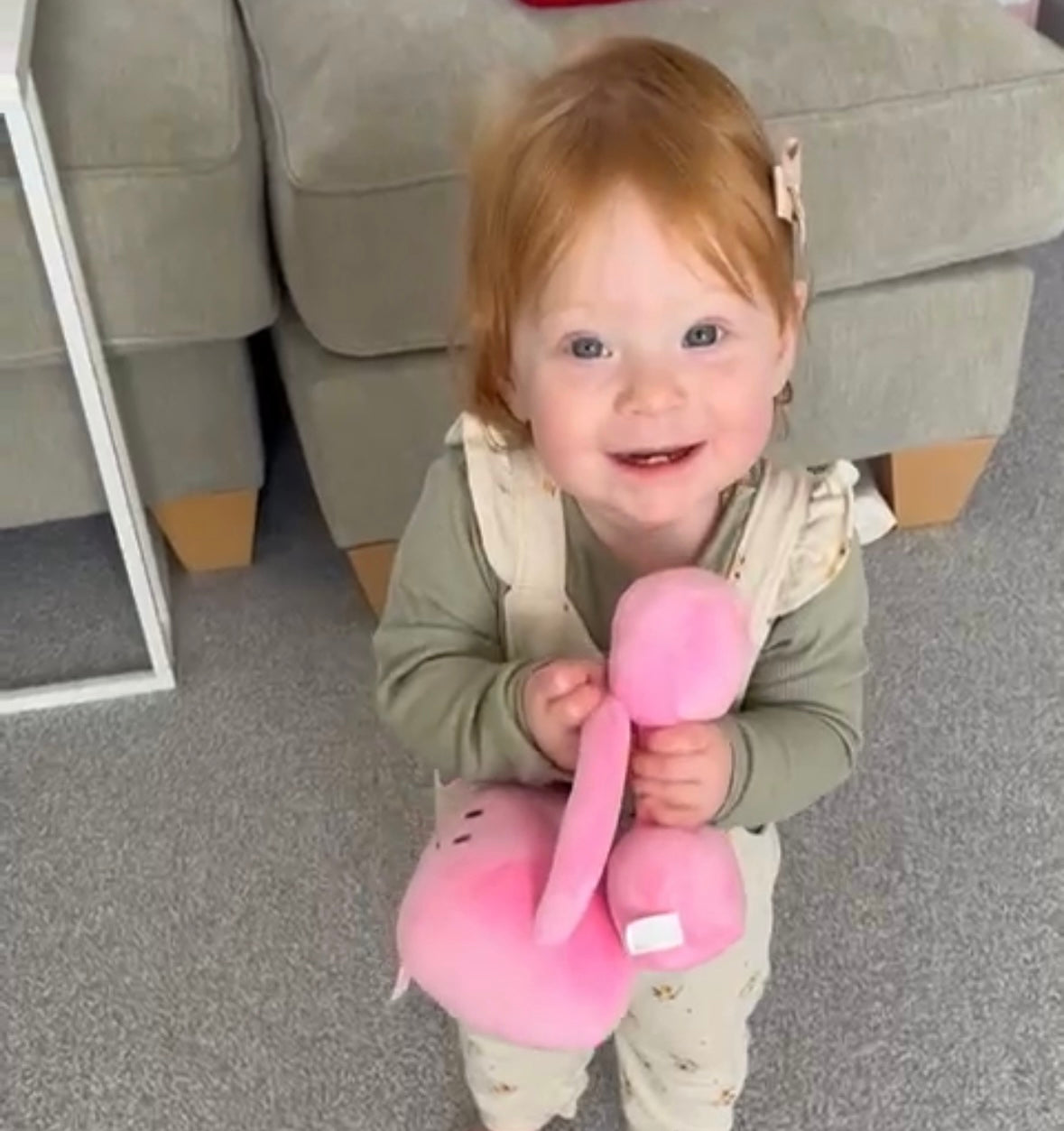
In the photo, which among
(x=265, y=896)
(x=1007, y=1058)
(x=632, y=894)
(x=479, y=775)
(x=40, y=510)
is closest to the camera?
(x=632, y=894)

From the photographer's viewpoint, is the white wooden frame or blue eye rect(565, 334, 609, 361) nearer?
blue eye rect(565, 334, 609, 361)

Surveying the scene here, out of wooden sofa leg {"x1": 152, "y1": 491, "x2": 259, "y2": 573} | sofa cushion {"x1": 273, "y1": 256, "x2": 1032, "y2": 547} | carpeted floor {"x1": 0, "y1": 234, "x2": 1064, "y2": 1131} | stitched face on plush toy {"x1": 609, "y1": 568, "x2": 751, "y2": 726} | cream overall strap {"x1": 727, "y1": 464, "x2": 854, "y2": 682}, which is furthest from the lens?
wooden sofa leg {"x1": 152, "y1": 491, "x2": 259, "y2": 573}

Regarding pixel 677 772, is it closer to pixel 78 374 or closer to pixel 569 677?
pixel 569 677

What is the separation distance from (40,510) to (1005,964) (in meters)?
0.79

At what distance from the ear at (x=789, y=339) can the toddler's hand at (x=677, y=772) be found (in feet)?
0.55

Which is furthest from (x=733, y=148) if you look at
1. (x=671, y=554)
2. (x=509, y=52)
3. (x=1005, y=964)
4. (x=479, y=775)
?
(x=1005, y=964)

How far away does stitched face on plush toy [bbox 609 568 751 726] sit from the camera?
77 centimetres

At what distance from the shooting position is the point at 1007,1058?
114 cm

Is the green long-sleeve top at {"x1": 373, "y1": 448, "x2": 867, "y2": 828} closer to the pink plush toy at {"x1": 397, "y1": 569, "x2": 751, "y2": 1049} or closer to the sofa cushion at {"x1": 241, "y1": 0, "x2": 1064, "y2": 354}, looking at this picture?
the pink plush toy at {"x1": 397, "y1": 569, "x2": 751, "y2": 1049}

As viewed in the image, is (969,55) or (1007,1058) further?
(969,55)

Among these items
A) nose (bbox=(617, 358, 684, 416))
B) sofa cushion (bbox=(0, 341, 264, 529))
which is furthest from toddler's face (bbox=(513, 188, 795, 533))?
sofa cushion (bbox=(0, 341, 264, 529))

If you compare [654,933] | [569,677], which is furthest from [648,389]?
[654,933]

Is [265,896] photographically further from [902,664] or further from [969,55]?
[969,55]

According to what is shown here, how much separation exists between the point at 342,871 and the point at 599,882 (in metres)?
0.50
